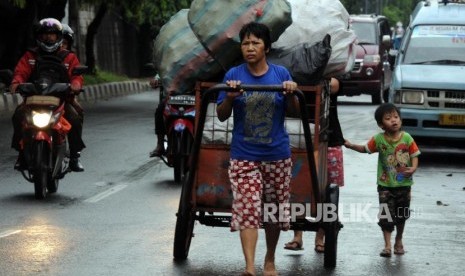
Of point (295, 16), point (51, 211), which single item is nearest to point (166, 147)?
point (51, 211)

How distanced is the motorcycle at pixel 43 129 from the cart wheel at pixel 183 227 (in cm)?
364

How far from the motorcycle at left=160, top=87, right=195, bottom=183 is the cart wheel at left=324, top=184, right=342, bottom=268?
17.1 feet

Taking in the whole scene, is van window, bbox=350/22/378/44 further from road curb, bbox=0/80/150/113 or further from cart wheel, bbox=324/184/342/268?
cart wheel, bbox=324/184/342/268

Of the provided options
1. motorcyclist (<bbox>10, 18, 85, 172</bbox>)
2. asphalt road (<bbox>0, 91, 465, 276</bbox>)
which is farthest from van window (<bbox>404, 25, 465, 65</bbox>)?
motorcyclist (<bbox>10, 18, 85, 172</bbox>)

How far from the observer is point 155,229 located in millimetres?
10141

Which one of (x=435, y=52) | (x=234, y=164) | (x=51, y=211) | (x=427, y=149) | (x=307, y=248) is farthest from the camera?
(x=427, y=149)

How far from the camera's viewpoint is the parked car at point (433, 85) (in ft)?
53.9

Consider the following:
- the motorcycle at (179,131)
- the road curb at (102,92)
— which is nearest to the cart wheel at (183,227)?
the motorcycle at (179,131)

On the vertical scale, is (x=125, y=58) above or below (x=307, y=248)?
below

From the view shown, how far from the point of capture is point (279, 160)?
7883mm

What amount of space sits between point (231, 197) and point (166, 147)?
5933 millimetres

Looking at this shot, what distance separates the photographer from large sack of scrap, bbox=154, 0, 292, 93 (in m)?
8.20

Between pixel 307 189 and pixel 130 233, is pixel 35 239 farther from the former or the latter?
pixel 307 189

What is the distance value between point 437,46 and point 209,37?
32.9 feet
